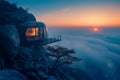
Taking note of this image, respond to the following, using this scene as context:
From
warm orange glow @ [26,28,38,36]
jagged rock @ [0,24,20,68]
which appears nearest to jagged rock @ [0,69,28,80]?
jagged rock @ [0,24,20,68]

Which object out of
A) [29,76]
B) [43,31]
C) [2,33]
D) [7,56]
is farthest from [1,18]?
[43,31]

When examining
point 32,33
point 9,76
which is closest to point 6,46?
point 9,76

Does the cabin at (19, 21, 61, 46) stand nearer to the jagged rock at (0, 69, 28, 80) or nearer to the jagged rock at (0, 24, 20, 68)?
the jagged rock at (0, 24, 20, 68)

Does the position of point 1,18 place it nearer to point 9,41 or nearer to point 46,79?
point 9,41

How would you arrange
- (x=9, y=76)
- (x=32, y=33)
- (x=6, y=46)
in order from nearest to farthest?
(x=9, y=76) → (x=6, y=46) → (x=32, y=33)

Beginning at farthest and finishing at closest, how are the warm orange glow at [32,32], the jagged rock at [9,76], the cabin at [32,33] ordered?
the warm orange glow at [32,32] < the cabin at [32,33] < the jagged rock at [9,76]

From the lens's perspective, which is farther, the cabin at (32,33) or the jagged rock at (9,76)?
the cabin at (32,33)

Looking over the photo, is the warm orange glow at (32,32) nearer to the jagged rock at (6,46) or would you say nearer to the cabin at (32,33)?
the cabin at (32,33)

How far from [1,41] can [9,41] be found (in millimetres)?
1109

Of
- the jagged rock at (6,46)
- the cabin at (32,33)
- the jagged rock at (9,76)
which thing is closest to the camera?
the jagged rock at (9,76)

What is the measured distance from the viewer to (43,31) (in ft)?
115

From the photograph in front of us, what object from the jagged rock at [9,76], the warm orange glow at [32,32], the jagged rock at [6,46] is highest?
the warm orange glow at [32,32]

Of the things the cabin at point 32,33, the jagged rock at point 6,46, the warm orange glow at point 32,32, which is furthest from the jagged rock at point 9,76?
the warm orange glow at point 32,32

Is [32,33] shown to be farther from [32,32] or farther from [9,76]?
[9,76]
